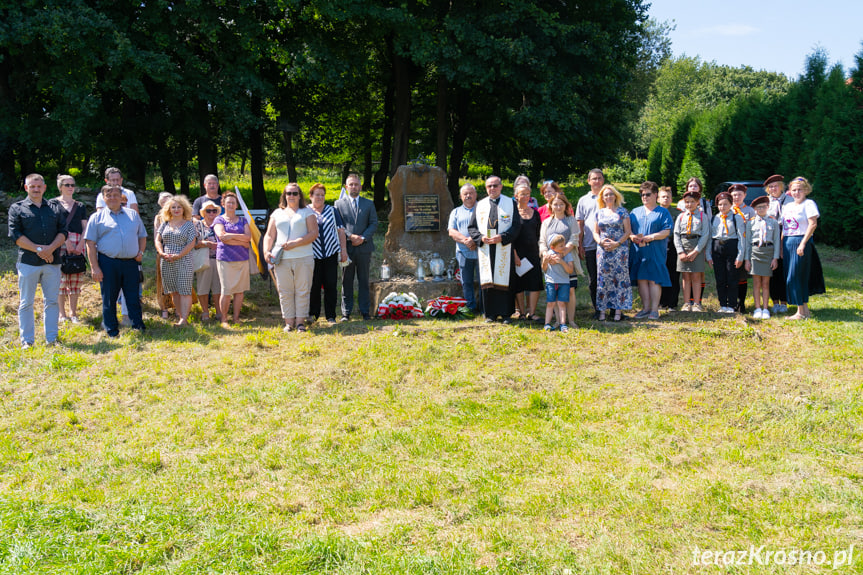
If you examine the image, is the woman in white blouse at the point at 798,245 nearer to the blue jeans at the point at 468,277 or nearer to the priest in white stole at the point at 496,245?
the priest in white stole at the point at 496,245

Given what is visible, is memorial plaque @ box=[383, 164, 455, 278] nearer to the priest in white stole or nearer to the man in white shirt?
the priest in white stole

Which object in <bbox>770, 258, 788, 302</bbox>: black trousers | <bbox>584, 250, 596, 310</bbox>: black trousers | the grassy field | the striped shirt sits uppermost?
the striped shirt

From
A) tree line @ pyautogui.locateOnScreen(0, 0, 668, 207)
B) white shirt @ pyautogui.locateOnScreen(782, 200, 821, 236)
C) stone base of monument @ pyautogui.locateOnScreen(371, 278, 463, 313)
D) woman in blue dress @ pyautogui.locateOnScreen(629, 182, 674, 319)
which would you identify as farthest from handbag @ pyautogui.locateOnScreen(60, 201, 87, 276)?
white shirt @ pyautogui.locateOnScreen(782, 200, 821, 236)

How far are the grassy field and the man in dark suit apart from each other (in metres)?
1.11

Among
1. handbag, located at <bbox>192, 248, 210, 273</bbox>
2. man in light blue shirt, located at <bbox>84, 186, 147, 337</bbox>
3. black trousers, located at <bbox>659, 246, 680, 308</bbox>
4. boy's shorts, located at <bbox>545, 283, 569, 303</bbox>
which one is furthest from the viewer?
black trousers, located at <bbox>659, 246, 680, 308</bbox>

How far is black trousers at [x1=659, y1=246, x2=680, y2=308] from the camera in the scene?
8805 millimetres

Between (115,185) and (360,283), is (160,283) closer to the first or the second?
(115,185)

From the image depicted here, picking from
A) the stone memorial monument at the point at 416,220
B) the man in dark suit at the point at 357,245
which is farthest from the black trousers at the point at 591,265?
the man in dark suit at the point at 357,245

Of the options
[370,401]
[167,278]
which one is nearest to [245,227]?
[167,278]

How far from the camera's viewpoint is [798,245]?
8.04 m

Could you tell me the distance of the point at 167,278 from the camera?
8047mm

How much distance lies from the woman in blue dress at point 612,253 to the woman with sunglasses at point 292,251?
3434 millimetres

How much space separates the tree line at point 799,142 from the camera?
15.6m

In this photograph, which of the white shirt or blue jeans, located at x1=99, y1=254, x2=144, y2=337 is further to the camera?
the white shirt
